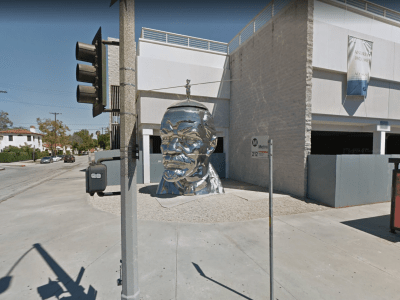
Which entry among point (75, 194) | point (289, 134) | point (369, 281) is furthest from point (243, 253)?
point (75, 194)

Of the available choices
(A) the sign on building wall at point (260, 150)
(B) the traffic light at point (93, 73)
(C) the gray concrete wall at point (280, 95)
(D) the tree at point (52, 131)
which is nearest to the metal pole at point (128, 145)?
(B) the traffic light at point (93, 73)

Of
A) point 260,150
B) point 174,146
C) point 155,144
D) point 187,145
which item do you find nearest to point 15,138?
point 155,144

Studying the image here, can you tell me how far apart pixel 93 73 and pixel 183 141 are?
601 centimetres

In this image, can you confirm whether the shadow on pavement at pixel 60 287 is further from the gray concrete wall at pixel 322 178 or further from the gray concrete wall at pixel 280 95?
the gray concrete wall at pixel 280 95

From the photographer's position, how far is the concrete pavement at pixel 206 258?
312 centimetres

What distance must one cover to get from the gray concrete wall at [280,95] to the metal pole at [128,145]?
8.39m

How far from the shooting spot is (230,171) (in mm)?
15023

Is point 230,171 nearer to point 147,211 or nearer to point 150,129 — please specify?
point 150,129

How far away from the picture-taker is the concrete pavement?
123 inches

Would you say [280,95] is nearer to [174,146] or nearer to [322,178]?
[322,178]

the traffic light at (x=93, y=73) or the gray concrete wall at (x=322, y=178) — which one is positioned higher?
the traffic light at (x=93, y=73)

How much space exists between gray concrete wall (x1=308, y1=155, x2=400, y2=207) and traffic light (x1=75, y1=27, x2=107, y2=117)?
8307mm

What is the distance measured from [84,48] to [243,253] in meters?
4.40

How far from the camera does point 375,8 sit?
10578 mm
